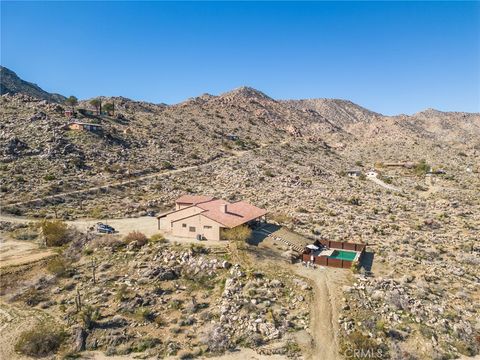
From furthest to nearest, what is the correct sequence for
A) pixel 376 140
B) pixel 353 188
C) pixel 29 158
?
pixel 376 140 < pixel 353 188 < pixel 29 158

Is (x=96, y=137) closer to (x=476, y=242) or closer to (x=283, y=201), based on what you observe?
(x=283, y=201)

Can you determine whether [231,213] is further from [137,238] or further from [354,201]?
[354,201]

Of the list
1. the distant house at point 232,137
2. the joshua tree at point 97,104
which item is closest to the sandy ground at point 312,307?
the distant house at point 232,137

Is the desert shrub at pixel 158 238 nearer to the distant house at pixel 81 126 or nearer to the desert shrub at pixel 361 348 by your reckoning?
the desert shrub at pixel 361 348

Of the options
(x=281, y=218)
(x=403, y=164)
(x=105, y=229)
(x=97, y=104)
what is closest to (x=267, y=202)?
(x=281, y=218)

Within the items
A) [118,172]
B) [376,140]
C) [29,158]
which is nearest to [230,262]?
[118,172]
